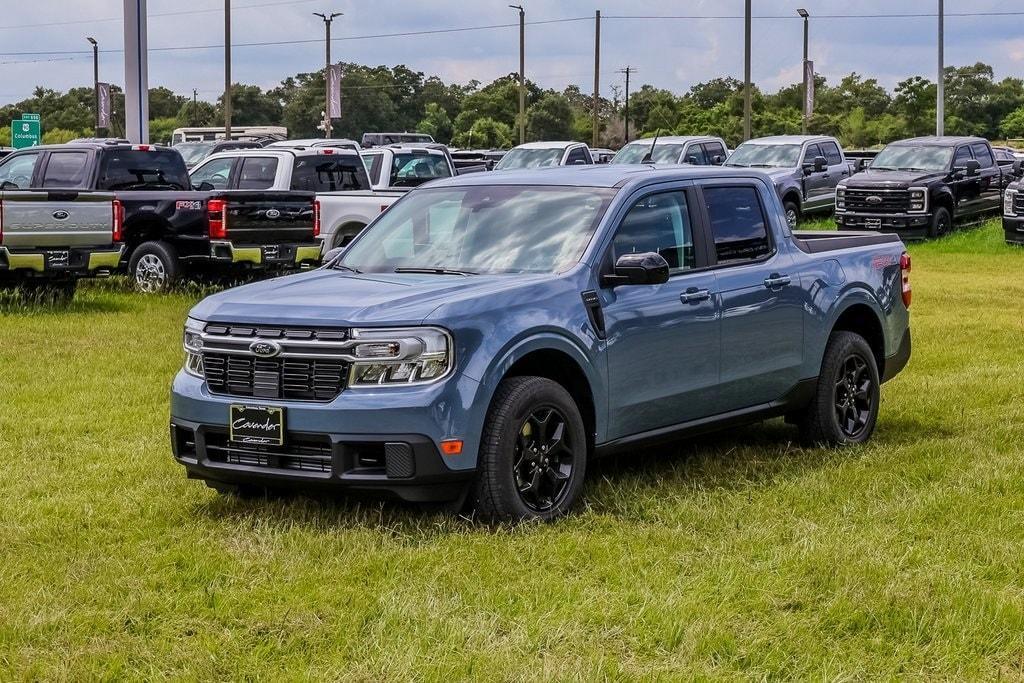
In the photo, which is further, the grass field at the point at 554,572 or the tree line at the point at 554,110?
the tree line at the point at 554,110

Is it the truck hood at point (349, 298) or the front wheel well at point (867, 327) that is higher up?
the truck hood at point (349, 298)

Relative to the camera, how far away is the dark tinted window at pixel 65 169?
18948 mm

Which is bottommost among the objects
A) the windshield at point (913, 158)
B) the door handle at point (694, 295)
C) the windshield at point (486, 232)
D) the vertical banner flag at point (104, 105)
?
the door handle at point (694, 295)

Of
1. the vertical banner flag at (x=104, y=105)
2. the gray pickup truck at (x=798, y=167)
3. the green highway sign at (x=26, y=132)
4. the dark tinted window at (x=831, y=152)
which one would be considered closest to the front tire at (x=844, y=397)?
the gray pickup truck at (x=798, y=167)

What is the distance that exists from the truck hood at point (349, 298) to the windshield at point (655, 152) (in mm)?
23352

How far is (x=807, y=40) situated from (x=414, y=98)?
66.6m

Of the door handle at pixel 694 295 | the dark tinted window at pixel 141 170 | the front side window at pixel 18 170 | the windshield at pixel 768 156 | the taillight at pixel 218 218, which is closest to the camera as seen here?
the door handle at pixel 694 295

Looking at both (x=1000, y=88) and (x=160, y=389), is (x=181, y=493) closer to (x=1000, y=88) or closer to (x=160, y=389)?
(x=160, y=389)

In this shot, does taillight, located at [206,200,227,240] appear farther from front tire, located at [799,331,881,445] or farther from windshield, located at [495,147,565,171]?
windshield, located at [495,147,565,171]

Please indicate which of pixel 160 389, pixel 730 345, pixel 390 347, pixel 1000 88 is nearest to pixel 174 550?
pixel 390 347

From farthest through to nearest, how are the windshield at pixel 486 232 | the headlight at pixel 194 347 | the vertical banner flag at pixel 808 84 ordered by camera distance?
the vertical banner flag at pixel 808 84 → the windshield at pixel 486 232 → the headlight at pixel 194 347

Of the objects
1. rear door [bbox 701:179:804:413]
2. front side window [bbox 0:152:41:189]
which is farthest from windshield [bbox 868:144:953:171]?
rear door [bbox 701:179:804:413]

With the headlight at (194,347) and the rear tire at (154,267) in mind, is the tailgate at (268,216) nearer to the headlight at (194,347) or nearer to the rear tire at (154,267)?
the rear tire at (154,267)

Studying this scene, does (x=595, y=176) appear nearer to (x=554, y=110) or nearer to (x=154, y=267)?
(x=154, y=267)
